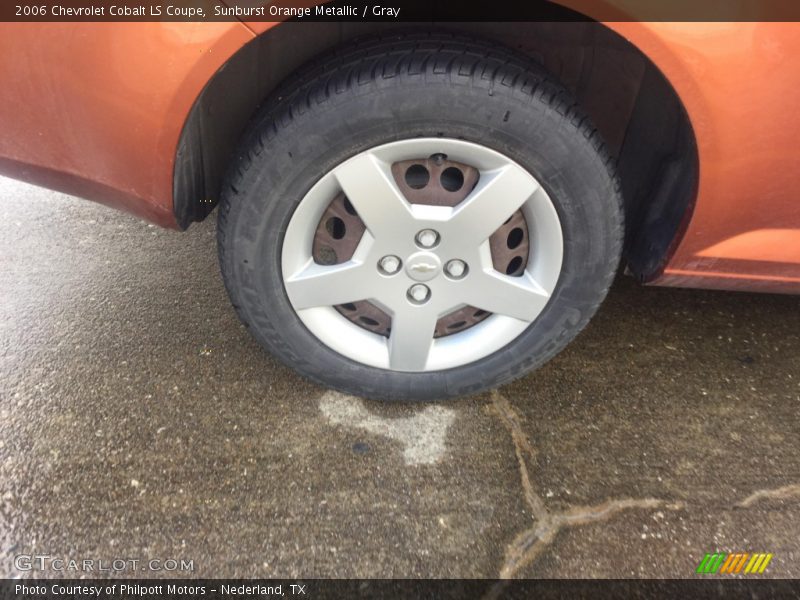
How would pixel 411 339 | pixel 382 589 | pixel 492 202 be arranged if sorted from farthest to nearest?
pixel 411 339
pixel 492 202
pixel 382 589

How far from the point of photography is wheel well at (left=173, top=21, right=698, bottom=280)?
1444 millimetres

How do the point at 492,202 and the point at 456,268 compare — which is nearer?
the point at 492,202

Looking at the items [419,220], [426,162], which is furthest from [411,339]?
[426,162]

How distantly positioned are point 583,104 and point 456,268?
0.60m

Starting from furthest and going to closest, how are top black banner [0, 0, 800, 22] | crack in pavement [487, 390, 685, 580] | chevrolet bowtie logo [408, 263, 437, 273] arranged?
chevrolet bowtie logo [408, 263, 437, 273] < crack in pavement [487, 390, 685, 580] < top black banner [0, 0, 800, 22]

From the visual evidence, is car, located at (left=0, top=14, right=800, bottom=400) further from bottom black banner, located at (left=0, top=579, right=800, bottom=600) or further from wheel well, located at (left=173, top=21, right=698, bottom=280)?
bottom black banner, located at (left=0, top=579, right=800, bottom=600)

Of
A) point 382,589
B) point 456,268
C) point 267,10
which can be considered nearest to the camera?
point 267,10

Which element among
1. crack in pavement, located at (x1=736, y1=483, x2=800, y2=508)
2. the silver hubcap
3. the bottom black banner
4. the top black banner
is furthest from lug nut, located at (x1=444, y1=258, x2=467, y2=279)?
crack in pavement, located at (x1=736, y1=483, x2=800, y2=508)

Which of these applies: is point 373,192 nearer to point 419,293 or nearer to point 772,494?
point 419,293

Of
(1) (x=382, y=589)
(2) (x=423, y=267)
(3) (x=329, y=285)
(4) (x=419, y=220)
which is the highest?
(4) (x=419, y=220)

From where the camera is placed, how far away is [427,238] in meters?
1.49

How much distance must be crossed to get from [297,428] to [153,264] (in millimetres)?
998

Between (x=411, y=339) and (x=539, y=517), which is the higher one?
(x=411, y=339)

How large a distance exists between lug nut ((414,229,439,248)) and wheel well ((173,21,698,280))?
48cm
